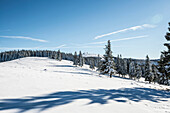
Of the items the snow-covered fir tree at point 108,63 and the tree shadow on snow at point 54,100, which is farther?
the snow-covered fir tree at point 108,63

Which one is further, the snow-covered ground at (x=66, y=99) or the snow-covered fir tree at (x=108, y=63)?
the snow-covered fir tree at (x=108, y=63)

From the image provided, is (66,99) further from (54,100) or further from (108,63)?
(108,63)

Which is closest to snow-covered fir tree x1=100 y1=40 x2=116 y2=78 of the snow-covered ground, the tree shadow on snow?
the snow-covered ground

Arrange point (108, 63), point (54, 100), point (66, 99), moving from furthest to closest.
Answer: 1. point (108, 63)
2. point (66, 99)
3. point (54, 100)

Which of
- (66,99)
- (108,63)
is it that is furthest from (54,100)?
(108,63)

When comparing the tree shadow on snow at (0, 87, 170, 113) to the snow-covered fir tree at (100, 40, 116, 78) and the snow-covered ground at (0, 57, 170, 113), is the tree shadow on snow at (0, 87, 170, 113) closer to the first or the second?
the snow-covered ground at (0, 57, 170, 113)

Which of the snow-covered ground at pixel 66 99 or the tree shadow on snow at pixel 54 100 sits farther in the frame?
the snow-covered ground at pixel 66 99

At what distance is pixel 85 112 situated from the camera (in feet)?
12.0

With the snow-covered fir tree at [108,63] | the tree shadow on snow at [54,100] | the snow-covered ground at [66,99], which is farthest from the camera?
the snow-covered fir tree at [108,63]

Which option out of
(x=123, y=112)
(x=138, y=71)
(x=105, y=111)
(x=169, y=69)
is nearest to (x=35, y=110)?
(x=105, y=111)

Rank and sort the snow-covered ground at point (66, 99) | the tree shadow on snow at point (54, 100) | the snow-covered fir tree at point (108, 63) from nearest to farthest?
the tree shadow on snow at point (54, 100)
the snow-covered ground at point (66, 99)
the snow-covered fir tree at point (108, 63)

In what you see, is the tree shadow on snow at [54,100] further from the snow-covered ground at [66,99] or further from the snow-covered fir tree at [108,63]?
the snow-covered fir tree at [108,63]

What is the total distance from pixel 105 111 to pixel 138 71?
2483 inches

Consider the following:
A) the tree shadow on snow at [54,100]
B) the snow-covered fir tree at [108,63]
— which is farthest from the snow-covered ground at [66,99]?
the snow-covered fir tree at [108,63]
